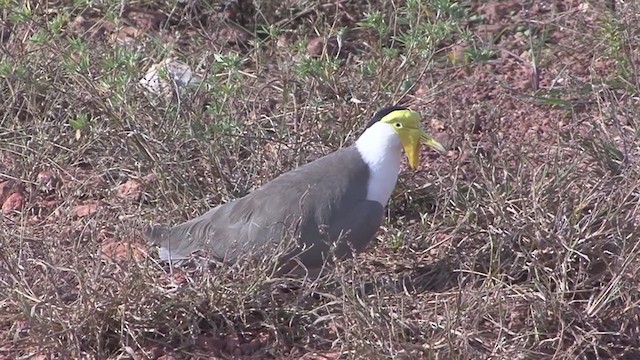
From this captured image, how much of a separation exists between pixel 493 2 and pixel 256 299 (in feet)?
8.95

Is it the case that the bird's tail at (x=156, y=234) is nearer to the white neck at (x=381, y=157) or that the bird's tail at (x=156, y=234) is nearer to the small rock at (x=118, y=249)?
the small rock at (x=118, y=249)

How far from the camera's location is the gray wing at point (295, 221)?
4.61 m

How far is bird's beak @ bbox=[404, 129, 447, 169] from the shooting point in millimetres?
4957

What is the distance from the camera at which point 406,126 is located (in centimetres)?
493

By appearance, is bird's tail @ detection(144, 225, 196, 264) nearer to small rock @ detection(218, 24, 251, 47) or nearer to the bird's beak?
the bird's beak

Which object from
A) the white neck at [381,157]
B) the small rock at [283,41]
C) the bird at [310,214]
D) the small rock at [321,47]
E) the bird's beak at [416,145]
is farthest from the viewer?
the small rock at [283,41]

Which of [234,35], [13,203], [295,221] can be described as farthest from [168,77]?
[295,221]

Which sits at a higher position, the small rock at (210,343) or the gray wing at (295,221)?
the gray wing at (295,221)

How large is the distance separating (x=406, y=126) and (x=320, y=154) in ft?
1.57

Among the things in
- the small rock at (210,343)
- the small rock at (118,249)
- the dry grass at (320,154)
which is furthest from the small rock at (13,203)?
the small rock at (210,343)

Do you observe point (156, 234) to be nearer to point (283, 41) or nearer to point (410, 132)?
point (410, 132)

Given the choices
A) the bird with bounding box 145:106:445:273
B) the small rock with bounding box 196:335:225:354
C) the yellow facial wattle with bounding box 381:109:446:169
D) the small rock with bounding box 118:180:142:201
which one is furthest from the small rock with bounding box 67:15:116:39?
the small rock with bounding box 196:335:225:354

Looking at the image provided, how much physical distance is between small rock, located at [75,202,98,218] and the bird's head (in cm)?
117

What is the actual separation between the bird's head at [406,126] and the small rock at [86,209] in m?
1.17
